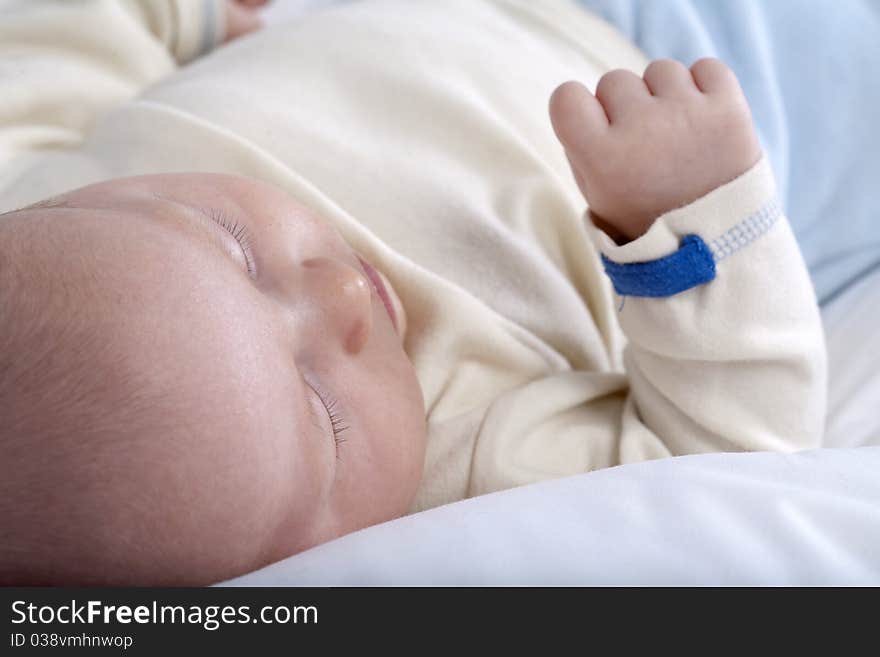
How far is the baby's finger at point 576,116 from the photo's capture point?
885 millimetres

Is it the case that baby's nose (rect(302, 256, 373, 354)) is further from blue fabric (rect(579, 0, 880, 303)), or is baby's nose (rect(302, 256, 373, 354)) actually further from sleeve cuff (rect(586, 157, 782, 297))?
blue fabric (rect(579, 0, 880, 303))

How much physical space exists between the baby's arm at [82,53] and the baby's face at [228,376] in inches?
20.0

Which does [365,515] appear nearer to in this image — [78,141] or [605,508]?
[605,508]

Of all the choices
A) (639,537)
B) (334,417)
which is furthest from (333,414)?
(639,537)

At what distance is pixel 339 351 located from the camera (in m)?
0.81

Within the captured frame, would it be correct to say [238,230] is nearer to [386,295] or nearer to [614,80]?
[386,295]

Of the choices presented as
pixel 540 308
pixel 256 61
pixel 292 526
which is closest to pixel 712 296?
pixel 540 308

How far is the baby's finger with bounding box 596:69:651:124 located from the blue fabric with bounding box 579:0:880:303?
347 millimetres

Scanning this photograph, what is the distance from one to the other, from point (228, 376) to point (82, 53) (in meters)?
0.93

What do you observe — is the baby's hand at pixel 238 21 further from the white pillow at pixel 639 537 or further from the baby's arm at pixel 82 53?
the white pillow at pixel 639 537

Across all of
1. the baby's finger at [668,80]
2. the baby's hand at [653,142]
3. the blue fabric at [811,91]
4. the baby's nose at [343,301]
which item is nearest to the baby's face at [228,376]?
the baby's nose at [343,301]

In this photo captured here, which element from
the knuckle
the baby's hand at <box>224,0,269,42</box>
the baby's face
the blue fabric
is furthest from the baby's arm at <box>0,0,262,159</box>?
the knuckle

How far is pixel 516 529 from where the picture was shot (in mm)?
644

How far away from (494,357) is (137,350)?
0.47 meters
